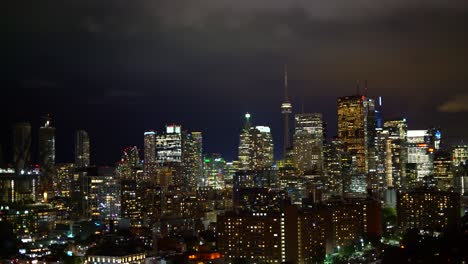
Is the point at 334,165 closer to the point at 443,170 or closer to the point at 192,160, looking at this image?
the point at 443,170

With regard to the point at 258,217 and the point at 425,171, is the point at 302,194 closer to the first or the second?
the point at 425,171

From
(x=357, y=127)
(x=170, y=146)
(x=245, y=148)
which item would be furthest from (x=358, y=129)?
(x=170, y=146)

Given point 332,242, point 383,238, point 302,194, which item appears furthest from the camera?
point 302,194

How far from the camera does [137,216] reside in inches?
1553

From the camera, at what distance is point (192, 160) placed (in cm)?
6294

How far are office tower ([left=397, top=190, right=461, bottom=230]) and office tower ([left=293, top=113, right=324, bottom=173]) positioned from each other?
23.5m

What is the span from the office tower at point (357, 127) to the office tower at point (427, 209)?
2544 cm

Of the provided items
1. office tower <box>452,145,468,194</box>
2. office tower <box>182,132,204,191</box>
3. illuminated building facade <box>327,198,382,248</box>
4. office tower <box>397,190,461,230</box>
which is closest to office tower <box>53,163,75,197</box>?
office tower <box>182,132,204,191</box>

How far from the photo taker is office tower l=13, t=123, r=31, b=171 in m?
43.9

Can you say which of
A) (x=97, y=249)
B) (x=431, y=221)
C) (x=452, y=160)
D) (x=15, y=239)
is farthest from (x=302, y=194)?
(x=97, y=249)

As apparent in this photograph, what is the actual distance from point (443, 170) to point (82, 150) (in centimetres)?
3308

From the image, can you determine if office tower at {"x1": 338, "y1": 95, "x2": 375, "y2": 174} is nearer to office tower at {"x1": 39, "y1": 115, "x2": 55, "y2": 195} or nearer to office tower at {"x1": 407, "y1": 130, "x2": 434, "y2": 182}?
office tower at {"x1": 407, "y1": 130, "x2": 434, "y2": 182}

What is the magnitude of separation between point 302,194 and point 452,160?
13.9 metres

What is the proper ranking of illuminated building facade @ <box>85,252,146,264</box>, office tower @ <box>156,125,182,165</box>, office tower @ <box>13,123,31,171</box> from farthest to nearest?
office tower @ <box>156,125,182,165</box>, office tower @ <box>13,123,31,171</box>, illuminated building facade @ <box>85,252,146,264</box>
